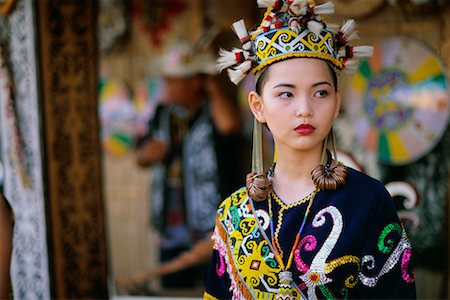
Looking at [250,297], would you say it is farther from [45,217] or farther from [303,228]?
[45,217]

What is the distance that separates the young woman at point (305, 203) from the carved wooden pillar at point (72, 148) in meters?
2.07

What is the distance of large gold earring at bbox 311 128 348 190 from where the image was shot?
196cm

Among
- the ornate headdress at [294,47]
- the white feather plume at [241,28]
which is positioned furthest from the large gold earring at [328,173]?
the white feather plume at [241,28]

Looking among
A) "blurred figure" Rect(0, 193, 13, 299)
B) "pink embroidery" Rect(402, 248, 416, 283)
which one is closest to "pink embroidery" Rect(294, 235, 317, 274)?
"pink embroidery" Rect(402, 248, 416, 283)

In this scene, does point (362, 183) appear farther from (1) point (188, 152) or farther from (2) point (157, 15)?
(2) point (157, 15)

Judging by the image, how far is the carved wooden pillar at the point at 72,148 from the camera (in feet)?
12.7

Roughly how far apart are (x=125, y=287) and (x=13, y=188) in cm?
184

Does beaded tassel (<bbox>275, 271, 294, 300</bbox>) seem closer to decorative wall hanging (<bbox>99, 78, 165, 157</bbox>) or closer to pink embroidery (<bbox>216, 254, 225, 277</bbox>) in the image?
pink embroidery (<bbox>216, 254, 225, 277</bbox>)

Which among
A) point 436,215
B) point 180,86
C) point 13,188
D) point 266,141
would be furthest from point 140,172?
point 436,215

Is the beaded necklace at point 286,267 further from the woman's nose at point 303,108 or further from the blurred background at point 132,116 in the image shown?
the blurred background at point 132,116

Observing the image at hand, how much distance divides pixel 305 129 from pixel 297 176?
193mm

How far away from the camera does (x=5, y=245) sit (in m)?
2.15

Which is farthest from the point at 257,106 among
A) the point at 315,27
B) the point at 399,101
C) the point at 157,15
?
the point at 157,15

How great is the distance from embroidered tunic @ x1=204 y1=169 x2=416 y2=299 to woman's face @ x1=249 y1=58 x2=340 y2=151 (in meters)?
0.19
